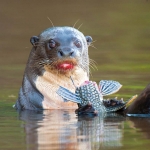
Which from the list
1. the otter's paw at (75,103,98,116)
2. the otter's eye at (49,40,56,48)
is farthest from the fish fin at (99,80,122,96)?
the otter's eye at (49,40,56,48)

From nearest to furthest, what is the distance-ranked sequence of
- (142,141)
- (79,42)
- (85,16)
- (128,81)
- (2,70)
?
(142,141) < (79,42) < (128,81) < (2,70) < (85,16)

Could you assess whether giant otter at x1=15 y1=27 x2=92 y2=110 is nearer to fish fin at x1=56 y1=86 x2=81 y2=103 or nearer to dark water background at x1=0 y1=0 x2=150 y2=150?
dark water background at x1=0 y1=0 x2=150 y2=150

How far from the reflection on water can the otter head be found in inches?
21.6

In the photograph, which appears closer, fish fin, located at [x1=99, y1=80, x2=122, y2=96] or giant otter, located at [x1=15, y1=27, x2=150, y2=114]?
fish fin, located at [x1=99, y1=80, x2=122, y2=96]

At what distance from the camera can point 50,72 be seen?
12.3m

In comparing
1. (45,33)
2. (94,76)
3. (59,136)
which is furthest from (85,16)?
(59,136)

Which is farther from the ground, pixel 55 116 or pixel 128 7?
pixel 128 7

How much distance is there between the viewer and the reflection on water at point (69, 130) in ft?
29.8

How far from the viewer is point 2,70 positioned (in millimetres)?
15305

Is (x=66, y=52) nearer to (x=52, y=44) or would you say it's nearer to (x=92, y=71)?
(x=52, y=44)

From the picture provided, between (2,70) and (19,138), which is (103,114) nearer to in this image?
(19,138)

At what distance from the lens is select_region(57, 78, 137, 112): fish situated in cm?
1095

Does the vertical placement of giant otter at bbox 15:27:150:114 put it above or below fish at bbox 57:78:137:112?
above

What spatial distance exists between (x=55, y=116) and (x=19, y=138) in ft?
6.24
